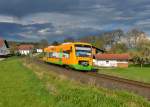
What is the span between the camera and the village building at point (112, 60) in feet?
348

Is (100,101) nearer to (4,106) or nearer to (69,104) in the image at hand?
(69,104)

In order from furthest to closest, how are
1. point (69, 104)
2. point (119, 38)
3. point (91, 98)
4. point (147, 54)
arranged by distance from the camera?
point (119, 38) → point (147, 54) → point (91, 98) → point (69, 104)

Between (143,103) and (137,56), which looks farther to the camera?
(137,56)

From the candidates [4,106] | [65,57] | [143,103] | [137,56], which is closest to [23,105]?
[4,106]

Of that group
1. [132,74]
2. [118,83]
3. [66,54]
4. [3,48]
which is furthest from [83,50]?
[3,48]

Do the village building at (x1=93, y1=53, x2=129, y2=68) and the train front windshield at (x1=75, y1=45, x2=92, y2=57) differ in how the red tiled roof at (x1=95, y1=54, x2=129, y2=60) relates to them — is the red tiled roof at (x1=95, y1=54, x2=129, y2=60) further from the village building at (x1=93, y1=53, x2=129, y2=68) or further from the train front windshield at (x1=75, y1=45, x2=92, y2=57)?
the train front windshield at (x1=75, y1=45, x2=92, y2=57)

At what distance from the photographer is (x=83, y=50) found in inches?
1612

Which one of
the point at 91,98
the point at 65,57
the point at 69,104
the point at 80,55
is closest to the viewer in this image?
the point at 69,104

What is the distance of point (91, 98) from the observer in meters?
14.5

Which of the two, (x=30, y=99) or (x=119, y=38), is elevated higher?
(x=119, y=38)

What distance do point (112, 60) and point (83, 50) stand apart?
223ft

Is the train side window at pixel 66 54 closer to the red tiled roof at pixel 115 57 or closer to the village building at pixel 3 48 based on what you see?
the red tiled roof at pixel 115 57

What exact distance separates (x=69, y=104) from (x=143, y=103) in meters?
2.98

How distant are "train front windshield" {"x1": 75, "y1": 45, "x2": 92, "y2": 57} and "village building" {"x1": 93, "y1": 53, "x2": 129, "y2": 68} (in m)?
64.1
